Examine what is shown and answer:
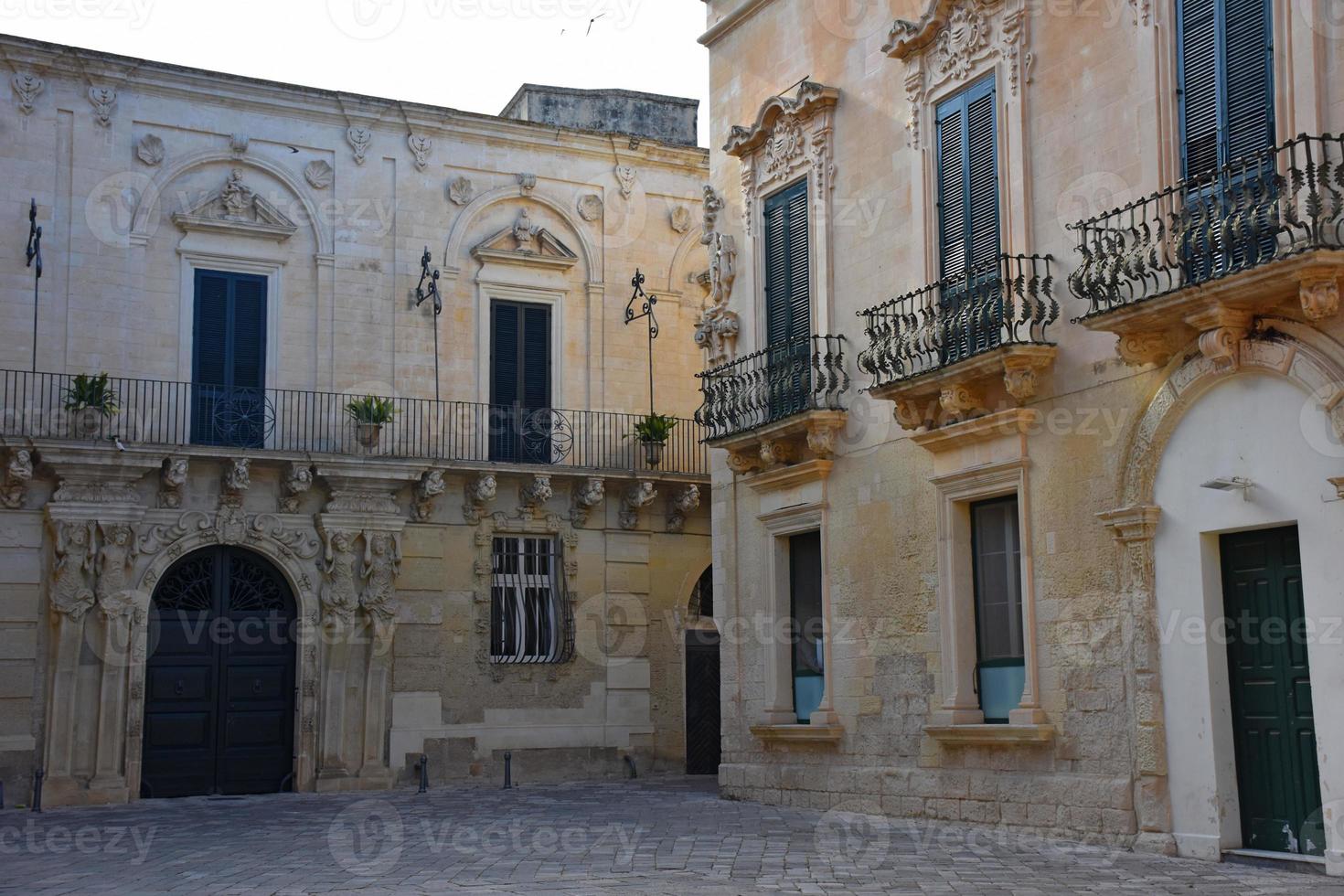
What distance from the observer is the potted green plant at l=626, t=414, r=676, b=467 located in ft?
71.9

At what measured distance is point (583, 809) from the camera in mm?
16203

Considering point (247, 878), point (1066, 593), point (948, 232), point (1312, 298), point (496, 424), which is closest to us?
point (1312, 298)

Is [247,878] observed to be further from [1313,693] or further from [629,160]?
[629,160]

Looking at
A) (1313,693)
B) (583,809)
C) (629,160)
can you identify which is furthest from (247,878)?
(629,160)

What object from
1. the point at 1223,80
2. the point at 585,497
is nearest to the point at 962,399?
the point at 1223,80

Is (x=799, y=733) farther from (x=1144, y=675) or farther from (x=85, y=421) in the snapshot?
(x=85, y=421)

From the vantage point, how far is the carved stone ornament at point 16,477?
1798 cm

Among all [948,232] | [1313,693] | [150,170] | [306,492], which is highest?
[150,170]

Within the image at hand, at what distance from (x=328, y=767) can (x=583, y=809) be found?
482 cm

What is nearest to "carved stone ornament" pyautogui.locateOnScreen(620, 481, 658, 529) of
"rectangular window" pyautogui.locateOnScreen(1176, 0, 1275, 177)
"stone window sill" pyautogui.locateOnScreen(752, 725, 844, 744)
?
"stone window sill" pyautogui.locateOnScreen(752, 725, 844, 744)

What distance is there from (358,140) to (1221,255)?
13584 mm

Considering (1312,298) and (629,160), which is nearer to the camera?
(1312,298)

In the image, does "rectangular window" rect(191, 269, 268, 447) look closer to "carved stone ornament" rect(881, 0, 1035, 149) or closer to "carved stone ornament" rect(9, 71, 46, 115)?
"carved stone ornament" rect(9, 71, 46, 115)

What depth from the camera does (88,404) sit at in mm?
18531
